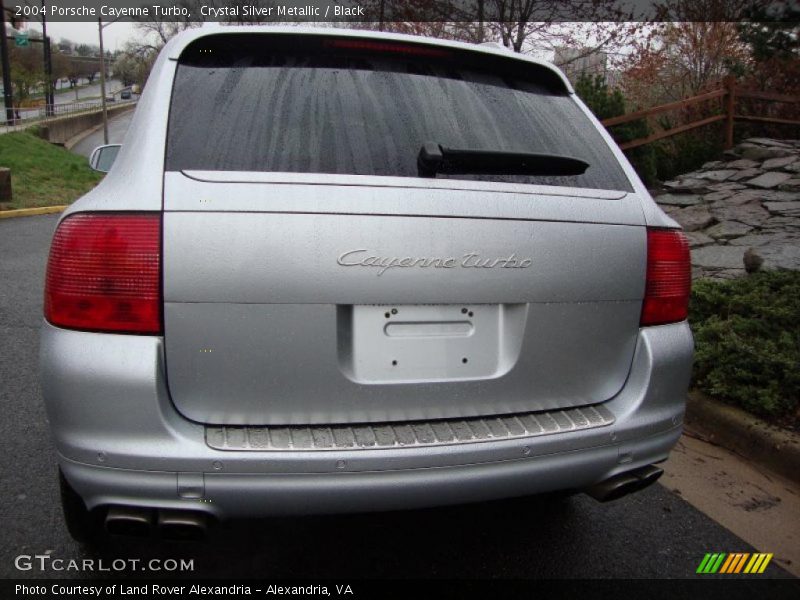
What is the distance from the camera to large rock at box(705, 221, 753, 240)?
23.6ft

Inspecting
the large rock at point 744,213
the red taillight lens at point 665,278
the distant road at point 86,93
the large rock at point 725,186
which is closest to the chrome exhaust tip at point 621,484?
the red taillight lens at point 665,278

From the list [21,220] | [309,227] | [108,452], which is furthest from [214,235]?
[21,220]

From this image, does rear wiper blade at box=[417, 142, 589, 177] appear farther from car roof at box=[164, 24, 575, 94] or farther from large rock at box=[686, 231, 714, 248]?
large rock at box=[686, 231, 714, 248]

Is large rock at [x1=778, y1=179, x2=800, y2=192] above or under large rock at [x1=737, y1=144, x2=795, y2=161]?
under

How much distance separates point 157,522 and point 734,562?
206 centimetres

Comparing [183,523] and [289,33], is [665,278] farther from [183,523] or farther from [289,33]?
[183,523]

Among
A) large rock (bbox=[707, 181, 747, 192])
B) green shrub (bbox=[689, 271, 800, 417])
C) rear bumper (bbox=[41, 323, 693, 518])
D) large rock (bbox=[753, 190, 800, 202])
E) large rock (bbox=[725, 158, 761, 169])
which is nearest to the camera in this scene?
rear bumper (bbox=[41, 323, 693, 518])

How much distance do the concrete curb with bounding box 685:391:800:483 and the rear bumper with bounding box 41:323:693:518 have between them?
1.91 metres

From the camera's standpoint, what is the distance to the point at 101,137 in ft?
141

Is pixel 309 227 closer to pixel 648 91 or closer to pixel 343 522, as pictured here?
pixel 343 522

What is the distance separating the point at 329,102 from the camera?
6.63ft

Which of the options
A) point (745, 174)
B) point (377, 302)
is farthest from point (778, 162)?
point (377, 302)

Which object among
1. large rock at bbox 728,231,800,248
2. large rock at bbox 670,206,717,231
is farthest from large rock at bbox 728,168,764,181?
large rock at bbox 728,231,800,248

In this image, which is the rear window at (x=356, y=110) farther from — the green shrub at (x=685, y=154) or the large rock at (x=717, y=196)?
the green shrub at (x=685, y=154)
